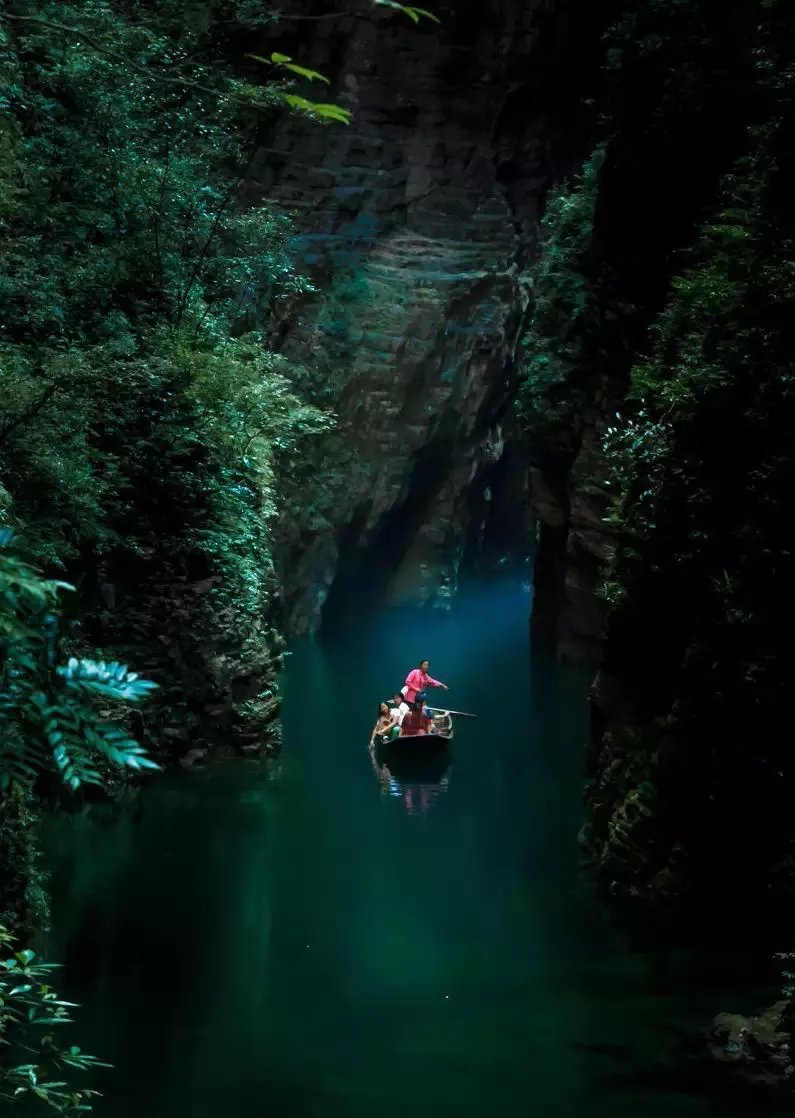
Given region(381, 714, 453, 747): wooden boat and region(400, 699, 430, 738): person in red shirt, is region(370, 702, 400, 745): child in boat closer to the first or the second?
region(400, 699, 430, 738): person in red shirt

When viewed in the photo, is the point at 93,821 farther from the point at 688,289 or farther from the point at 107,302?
the point at 688,289

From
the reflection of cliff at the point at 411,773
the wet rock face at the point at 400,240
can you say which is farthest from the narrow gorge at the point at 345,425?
the reflection of cliff at the point at 411,773

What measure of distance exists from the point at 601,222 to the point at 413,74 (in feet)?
41.9

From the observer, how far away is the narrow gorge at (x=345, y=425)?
9.08m

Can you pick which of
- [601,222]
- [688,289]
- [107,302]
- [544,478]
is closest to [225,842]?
[107,302]

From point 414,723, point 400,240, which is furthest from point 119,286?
point 400,240

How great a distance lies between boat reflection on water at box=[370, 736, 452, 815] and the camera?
57.2ft

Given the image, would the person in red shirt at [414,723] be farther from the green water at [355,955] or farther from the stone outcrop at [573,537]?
the stone outcrop at [573,537]

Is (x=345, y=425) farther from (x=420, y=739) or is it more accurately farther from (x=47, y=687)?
(x=47, y=687)

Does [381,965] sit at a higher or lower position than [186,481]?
lower

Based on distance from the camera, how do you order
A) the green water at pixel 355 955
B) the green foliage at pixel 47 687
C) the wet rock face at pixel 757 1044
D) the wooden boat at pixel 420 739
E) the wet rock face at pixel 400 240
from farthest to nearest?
the wet rock face at pixel 400 240, the wooden boat at pixel 420 739, the green water at pixel 355 955, the wet rock face at pixel 757 1044, the green foliage at pixel 47 687

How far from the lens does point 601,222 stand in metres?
19.1

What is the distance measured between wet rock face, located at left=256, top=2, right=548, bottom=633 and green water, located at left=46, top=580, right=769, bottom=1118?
14586 mm

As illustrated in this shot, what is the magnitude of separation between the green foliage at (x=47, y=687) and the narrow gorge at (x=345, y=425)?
12 mm
